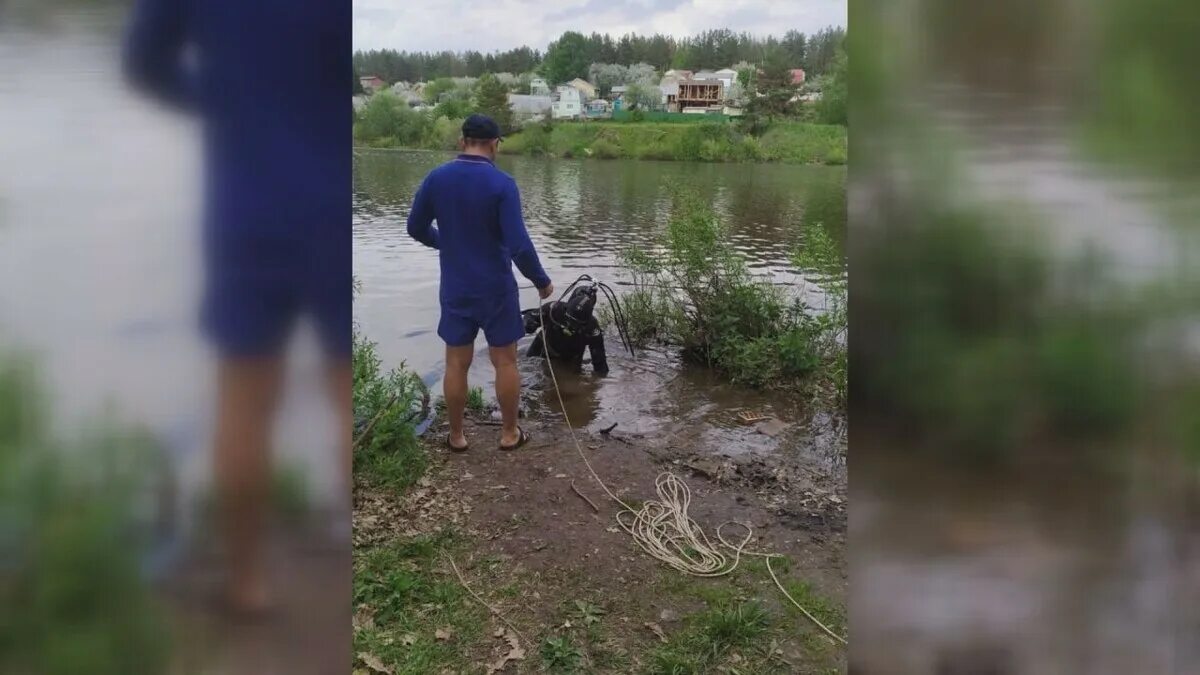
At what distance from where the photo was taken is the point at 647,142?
1781cm

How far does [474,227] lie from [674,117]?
1317 cm

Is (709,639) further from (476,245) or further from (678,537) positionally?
(476,245)

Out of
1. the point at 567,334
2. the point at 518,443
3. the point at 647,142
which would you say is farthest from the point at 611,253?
the point at 647,142

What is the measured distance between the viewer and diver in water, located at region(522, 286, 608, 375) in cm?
700

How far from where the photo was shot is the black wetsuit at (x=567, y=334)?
700 centimetres

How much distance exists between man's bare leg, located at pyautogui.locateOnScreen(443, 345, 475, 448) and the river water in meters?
1.14
